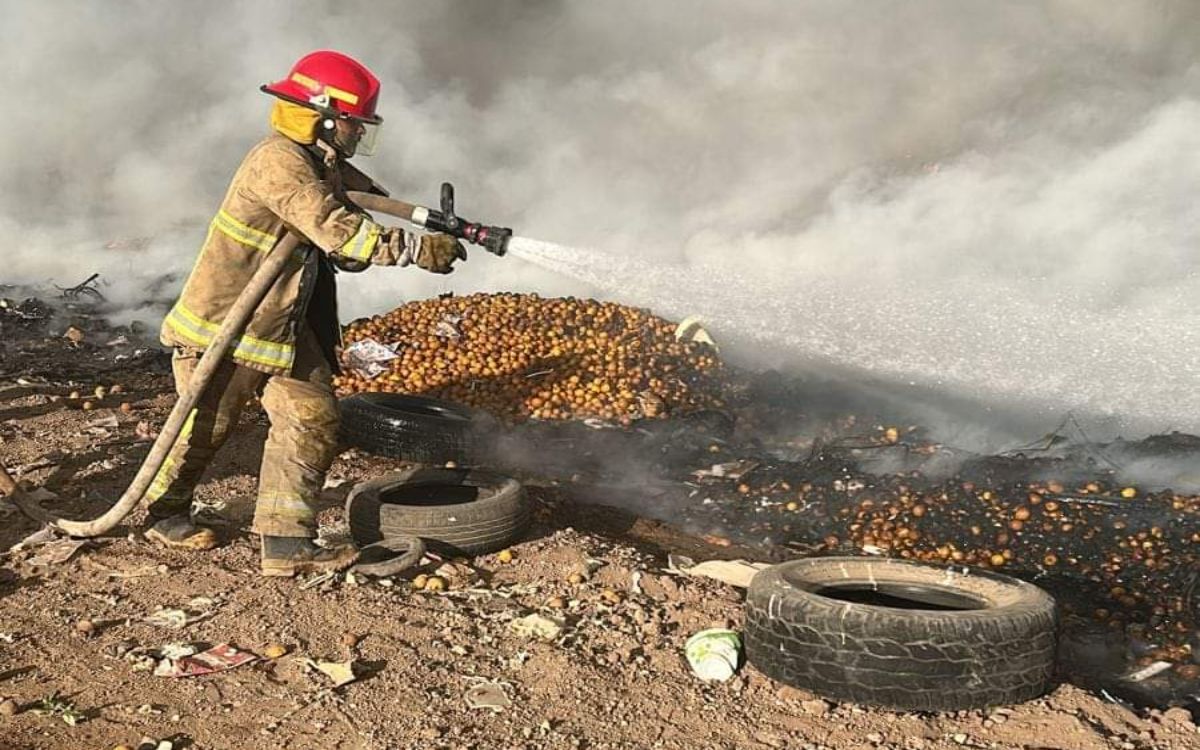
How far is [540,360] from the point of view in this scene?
8.90 metres

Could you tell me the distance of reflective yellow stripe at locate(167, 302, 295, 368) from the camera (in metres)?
4.55

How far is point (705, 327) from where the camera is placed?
983 cm

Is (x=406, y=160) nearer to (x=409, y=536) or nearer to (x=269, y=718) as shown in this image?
(x=409, y=536)

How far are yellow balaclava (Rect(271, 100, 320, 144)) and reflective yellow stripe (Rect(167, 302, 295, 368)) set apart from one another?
915 mm

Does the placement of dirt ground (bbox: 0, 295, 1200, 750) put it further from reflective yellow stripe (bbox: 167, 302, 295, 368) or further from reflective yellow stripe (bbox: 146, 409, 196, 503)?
reflective yellow stripe (bbox: 167, 302, 295, 368)

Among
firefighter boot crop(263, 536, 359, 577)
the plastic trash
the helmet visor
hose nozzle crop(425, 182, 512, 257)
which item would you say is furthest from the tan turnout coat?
the plastic trash

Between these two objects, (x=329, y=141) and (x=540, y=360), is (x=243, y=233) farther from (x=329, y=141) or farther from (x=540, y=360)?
(x=540, y=360)

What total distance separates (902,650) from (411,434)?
422cm

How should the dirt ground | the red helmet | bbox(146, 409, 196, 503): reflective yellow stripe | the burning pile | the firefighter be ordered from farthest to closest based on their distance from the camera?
the burning pile < bbox(146, 409, 196, 503): reflective yellow stripe < the red helmet < the firefighter < the dirt ground

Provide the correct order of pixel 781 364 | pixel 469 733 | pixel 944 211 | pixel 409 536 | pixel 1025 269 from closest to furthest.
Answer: pixel 469 733 < pixel 409 536 < pixel 781 364 < pixel 1025 269 < pixel 944 211

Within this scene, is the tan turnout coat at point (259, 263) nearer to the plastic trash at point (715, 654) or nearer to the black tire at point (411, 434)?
the plastic trash at point (715, 654)

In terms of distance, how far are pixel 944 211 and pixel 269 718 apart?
34.6 ft

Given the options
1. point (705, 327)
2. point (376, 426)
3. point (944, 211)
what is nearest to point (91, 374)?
point (376, 426)

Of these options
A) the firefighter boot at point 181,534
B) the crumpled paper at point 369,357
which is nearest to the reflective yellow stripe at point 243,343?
the firefighter boot at point 181,534
